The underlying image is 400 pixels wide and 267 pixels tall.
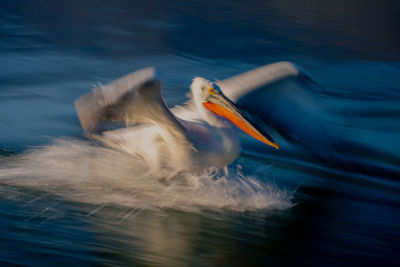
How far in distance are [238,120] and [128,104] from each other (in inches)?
30.8

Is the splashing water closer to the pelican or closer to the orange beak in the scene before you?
the pelican

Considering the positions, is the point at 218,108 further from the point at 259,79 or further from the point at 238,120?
the point at 259,79

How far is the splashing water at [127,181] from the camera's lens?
3230 millimetres

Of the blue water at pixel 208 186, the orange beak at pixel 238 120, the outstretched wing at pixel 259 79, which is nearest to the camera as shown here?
the blue water at pixel 208 186

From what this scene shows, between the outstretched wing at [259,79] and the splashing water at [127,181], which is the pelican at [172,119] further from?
the splashing water at [127,181]

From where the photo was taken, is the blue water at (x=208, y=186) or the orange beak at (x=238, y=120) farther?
the orange beak at (x=238, y=120)

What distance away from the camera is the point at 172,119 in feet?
9.47

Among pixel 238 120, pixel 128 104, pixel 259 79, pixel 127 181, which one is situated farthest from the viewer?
pixel 259 79

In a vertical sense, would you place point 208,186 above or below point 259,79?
below

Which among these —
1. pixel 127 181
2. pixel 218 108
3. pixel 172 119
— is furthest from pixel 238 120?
pixel 127 181

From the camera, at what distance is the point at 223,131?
3.28 m

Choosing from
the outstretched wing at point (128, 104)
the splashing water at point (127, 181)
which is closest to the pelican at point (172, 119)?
the outstretched wing at point (128, 104)

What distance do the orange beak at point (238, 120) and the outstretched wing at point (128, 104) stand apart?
373 millimetres

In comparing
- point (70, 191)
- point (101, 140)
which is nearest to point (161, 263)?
point (70, 191)
